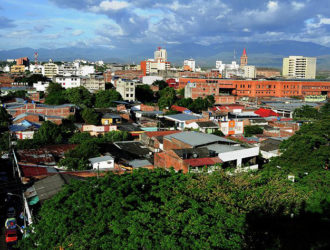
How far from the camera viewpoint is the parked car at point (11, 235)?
11.4 metres

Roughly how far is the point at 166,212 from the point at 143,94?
4311cm

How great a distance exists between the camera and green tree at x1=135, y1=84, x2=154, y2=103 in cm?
4966

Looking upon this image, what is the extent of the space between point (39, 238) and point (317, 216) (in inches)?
251

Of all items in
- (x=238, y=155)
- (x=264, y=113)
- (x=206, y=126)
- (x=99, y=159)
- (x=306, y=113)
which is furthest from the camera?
(x=264, y=113)

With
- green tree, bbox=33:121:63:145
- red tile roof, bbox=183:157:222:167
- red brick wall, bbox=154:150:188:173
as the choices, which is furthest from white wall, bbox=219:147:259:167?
green tree, bbox=33:121:63:145

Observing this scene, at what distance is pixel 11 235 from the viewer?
1148cm

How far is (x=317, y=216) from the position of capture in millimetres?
6637

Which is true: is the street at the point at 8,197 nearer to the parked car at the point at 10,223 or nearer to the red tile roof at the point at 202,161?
the parked car at the point at 10,223

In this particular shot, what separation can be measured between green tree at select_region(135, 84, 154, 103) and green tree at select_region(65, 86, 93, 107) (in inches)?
396

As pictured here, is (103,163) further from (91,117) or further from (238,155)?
(91,117)

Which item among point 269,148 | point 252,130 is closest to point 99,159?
point 269,148

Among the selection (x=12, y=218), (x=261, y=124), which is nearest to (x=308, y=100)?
(x=261, y=124)

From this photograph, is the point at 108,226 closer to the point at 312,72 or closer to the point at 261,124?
the point at 261,124

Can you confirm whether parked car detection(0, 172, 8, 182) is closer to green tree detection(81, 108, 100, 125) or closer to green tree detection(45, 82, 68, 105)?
green tree detection(81, 108, 100, 125)
